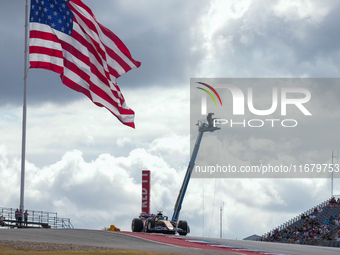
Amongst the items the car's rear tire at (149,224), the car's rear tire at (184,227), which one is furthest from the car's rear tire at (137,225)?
the car's rear tire at (184,227)

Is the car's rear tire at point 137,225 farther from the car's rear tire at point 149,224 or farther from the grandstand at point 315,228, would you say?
the grandstand at point 315,228

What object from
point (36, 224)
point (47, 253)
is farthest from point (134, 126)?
point (36, 224)

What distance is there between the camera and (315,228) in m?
44.8

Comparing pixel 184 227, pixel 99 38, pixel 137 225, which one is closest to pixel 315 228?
pixel 184 227

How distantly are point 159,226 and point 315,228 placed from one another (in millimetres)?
15987

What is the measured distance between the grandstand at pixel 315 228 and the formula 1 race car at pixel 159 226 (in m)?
10.9

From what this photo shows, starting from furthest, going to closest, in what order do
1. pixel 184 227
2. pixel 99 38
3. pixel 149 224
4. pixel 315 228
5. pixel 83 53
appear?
pixel 315 228 → pixel 184 227 → pixel 149 224 → pixel 99 38 → pixel 83 53

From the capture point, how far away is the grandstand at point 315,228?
41219 mm

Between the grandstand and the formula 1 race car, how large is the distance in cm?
1088

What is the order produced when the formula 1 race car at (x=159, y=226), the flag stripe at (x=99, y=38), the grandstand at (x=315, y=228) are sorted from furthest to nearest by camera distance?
the grandstand at (x=315, y=228) → the formula 1 race car at (x=159, y=226) → the flag stripe at (x=99, y=38)

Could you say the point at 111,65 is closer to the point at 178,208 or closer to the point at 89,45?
the point at 89,45

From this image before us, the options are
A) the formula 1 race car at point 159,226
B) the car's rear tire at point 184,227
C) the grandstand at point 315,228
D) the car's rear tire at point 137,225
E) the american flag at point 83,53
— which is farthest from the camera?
the grandstand at point 315,228

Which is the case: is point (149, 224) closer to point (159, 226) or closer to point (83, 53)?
point (159, 226)

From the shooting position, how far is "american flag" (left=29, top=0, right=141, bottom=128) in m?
21.5
